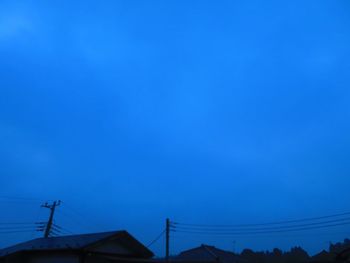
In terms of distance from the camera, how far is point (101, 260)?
73.0 feet

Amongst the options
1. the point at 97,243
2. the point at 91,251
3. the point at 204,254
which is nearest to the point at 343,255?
the point at 204,254

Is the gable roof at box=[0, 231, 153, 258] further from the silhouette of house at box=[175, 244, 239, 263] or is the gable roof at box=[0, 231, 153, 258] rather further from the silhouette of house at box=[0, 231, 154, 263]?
the silhouette of house at box=[175, 244, 239, 263]

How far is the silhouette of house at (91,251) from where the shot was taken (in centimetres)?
2167

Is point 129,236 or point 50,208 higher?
point 50,208

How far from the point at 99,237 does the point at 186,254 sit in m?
16.9

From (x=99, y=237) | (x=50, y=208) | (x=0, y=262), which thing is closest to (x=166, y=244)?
(x=99, y=237)

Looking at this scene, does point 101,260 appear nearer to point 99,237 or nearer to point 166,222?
point 99,237

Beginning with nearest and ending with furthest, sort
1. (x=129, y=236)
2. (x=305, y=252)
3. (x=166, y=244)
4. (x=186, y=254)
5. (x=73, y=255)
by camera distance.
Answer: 1. (x=73, y=255)
2. (x=129, y=236)
3. (x=166, y=244)
4. (x=186, y=254)
5. (x=305, y=252)

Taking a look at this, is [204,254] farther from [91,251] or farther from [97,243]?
[91,251]

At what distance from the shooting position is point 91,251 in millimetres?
21781

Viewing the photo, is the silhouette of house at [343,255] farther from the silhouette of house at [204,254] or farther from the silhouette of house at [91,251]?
the silhouette of house at [91,251]

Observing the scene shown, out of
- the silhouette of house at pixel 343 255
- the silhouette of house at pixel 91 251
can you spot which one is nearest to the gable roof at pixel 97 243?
the silhouette of house at pixel 91 251

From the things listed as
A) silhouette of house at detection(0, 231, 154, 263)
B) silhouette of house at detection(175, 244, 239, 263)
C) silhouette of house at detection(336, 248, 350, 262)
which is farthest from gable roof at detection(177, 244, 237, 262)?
silhouette of house at detection(336, 248, 350, 262)

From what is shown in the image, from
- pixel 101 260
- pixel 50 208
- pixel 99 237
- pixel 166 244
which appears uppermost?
pixel 50 208
